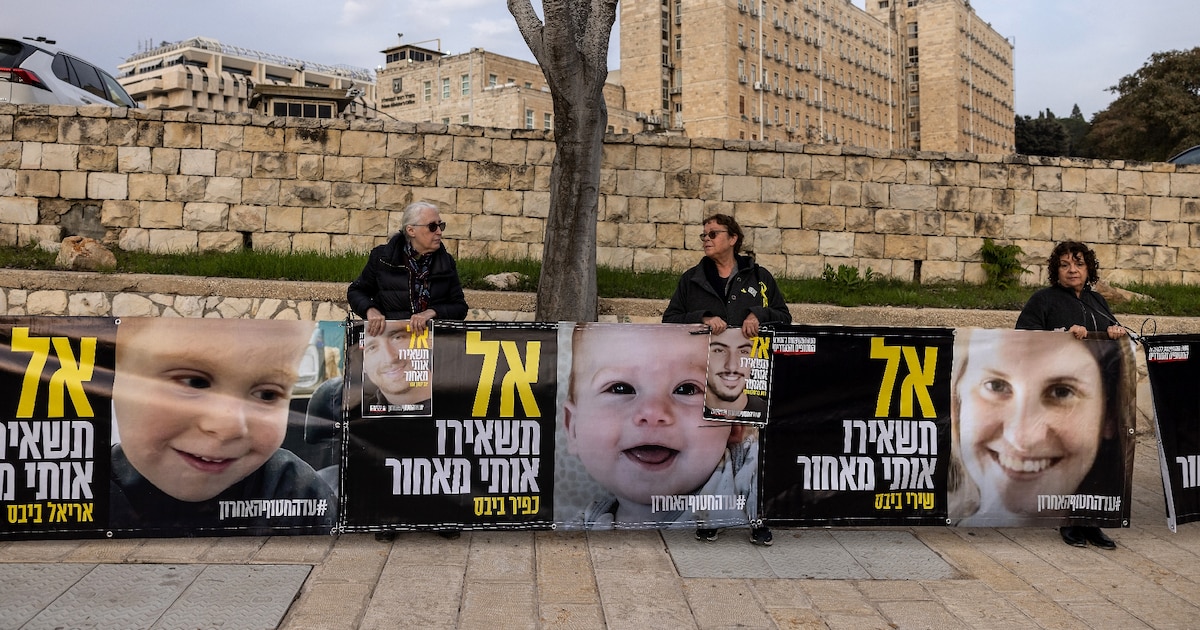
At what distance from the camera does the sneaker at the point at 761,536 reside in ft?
17.2

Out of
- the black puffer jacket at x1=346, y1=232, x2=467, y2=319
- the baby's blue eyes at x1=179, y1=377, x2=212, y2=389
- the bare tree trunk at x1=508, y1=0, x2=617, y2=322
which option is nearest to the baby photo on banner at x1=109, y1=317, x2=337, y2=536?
the baby's blue eyes at x1=179, y1=377, x2=212, y2=389

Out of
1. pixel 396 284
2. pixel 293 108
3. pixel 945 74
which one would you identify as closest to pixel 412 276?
pixel 396 284

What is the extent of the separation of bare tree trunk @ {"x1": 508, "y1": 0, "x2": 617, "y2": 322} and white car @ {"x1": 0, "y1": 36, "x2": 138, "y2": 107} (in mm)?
7695

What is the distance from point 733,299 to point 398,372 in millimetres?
1988

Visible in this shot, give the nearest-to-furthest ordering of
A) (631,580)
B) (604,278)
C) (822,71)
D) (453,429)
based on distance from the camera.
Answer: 1. (631,580)
2. (453,429)
3. (604,278)
4. (822,71)

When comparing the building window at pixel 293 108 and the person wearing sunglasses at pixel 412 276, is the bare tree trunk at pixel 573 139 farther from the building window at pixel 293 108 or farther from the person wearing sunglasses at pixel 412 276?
the building window at pixel 293 108

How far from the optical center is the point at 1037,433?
5.41 m

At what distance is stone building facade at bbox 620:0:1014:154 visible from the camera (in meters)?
83.2

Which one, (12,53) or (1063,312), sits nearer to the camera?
(1063,312)

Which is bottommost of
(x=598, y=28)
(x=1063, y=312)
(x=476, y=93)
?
(x=1063, y=312)

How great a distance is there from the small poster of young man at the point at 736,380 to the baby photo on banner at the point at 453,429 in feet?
3.01

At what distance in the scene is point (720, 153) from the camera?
1256 cm

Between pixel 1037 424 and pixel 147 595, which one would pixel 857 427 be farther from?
pixel 147 595

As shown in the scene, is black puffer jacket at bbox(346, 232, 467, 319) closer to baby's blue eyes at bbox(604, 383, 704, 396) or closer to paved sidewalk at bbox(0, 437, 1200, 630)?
baby's blue eyes at bbox(604, 383, 704, 396)
